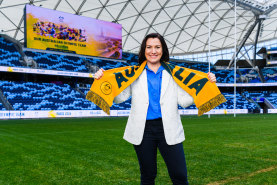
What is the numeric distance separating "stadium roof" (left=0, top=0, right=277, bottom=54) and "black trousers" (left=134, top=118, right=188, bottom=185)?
35749mm

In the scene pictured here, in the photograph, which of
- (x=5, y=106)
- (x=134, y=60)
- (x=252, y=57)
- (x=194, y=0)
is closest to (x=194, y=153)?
(x=5, y=106)

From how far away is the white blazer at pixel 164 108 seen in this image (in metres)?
2.94

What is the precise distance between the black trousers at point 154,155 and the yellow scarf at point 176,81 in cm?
52

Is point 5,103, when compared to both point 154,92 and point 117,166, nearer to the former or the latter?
point 117,166

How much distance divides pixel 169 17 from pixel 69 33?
657 inches

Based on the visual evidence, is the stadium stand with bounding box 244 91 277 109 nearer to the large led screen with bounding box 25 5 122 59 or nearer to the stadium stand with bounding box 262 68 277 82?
the stadium stand with bounding box 262 68 277 82

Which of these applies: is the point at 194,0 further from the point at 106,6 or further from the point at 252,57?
the point at 252,57

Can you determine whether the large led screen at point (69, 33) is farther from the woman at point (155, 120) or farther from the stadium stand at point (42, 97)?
the woman at point (155, 120)

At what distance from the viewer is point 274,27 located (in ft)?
173

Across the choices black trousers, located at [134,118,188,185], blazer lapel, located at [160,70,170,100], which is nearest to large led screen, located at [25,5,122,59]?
blazer lapel, located at [160,70,170,100]

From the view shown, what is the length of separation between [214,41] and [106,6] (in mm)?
24968

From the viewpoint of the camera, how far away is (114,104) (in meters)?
38.2

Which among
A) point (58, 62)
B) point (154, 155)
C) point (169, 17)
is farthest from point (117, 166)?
point (169, 17)

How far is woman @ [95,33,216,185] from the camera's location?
9.57 ft
